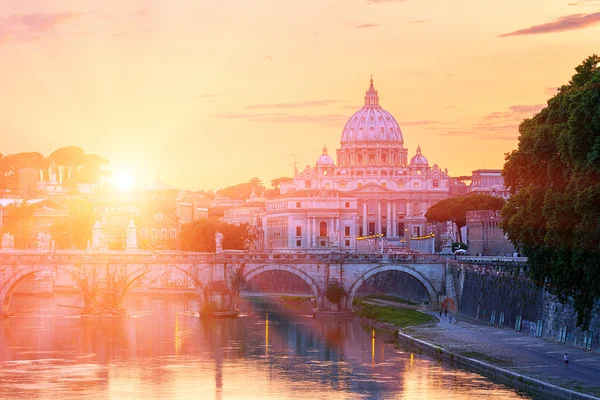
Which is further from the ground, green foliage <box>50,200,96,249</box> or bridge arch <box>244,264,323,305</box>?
green foliage <box>50,200,96,249</box>

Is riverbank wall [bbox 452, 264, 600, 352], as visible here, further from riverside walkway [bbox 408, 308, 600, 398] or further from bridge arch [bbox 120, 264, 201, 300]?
bridge arch [bbox 120, 264, 201, 300]

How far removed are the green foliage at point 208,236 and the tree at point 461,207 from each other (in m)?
22.4

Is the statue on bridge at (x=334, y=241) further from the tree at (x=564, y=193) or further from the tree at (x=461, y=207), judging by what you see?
the tree at (x=564, y=193)

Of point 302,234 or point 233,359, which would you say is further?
point 302,234

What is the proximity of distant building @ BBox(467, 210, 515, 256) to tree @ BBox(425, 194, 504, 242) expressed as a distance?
70.7 feet

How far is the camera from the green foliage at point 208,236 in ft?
515

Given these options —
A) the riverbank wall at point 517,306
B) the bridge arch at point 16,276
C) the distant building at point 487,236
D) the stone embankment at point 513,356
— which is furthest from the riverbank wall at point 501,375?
the distant building at point 487,236

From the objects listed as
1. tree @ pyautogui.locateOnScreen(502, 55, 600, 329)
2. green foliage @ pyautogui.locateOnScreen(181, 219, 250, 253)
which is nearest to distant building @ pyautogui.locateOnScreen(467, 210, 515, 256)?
tree @ pyautogui.locateOnScreen(502, 55, 600, 329)

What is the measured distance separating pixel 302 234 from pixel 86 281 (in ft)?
303

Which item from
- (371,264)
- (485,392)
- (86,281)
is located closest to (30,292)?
(86,281)

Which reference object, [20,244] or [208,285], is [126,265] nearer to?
[208,285]

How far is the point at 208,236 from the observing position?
15712 centimetres

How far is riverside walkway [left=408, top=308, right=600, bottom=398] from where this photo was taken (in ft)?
184

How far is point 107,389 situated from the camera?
60906 mm
